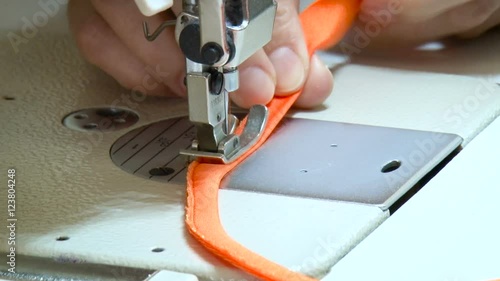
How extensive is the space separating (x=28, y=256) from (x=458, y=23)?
3.28ft

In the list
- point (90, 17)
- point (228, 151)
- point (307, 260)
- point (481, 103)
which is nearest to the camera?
point (307, 260)

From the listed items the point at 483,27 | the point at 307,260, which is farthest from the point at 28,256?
the point at 483,27

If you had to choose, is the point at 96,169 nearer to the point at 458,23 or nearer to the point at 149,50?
the point at 149,50

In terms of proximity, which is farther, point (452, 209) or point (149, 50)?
point (149, 50)

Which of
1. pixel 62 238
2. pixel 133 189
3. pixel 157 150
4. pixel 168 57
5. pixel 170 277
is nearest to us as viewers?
pixel 170 277

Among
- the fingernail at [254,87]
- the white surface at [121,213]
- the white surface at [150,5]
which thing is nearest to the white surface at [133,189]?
the white surface at [121,213]

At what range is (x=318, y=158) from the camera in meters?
1.37

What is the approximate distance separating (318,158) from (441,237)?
280 millimetres

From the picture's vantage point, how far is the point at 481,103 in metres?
1.54

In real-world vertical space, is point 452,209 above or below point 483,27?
below

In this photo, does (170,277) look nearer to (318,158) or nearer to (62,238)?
(62,238)

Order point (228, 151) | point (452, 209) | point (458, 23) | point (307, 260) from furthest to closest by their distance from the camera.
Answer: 1. point (458, 23)
2. point (228, 151)
3. point (452, 209)
4. point (307, 260)

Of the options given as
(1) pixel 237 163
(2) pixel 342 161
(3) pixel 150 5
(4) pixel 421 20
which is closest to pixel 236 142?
(1) pixel 237 163

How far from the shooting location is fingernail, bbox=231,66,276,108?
4.84ft
